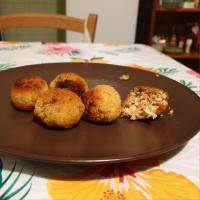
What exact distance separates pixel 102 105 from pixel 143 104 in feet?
0.37

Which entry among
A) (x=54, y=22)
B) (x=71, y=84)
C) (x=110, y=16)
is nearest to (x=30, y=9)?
(x=110, y=16)

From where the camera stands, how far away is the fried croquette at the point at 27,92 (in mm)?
514

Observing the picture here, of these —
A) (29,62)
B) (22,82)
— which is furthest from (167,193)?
(29,62)

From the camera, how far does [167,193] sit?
385 mm

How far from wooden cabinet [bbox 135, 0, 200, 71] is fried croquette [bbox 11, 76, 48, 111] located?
2118 millimetres

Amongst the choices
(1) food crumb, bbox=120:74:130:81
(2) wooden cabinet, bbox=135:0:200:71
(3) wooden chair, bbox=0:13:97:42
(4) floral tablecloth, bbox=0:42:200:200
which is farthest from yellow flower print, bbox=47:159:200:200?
(2) wooden cabinet, bbox=135:0:200:71

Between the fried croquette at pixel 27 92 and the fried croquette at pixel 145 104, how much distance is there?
0.21m

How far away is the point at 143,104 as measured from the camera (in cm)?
55

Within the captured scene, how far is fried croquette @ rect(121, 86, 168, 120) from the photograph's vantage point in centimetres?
51

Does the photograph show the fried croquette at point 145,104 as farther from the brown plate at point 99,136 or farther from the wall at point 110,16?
the wall at point 110,16

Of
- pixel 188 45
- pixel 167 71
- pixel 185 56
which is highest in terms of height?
pixel 167 71

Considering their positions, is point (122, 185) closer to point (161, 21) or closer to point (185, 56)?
point (185, 56)

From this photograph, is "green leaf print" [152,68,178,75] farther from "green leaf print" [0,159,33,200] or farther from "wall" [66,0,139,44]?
"wall" [66,0,139,44]

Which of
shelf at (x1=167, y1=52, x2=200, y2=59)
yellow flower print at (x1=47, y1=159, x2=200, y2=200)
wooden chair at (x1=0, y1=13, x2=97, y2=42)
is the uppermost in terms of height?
wooden chair at (x1=0, y1=13, x2=97, y2=42)
